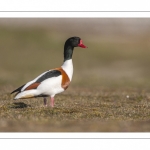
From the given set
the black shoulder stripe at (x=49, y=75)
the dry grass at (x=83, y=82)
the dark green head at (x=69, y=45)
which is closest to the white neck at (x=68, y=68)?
the dark green head at (x=69, y=45)

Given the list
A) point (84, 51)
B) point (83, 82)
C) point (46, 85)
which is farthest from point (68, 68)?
point (84, 51)

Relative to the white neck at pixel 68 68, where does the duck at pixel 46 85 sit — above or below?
below

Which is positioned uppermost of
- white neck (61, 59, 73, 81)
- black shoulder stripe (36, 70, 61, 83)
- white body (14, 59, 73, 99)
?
white neck (61, 59, 73, 81)

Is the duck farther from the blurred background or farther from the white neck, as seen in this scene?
the blurred background

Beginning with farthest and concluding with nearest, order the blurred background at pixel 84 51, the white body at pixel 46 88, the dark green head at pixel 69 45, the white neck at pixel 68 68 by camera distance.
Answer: the blurred background at pixel 84 51 → the dark green head at pixel 69 45 → the white neck at pixel 68 68 → the white body at pixel 46 88

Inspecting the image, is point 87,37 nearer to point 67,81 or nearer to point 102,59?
point 102,59
